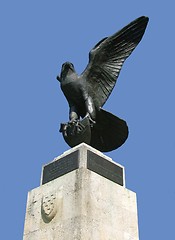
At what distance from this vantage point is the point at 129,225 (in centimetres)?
555

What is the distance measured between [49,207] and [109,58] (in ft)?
11.3

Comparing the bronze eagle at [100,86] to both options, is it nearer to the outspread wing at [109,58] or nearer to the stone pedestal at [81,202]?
the outspread wing at [109,58]

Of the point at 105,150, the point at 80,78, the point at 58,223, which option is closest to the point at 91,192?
the point at 58,223

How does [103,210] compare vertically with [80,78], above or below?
below

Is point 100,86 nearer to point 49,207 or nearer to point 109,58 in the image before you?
point 109,58

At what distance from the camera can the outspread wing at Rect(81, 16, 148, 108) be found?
6871mm

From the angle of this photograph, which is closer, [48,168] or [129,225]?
[129,225]

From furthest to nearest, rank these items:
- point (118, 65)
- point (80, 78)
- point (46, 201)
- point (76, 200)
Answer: point (118, 65), point (80, 78), point (46, 201), point (76, 200)

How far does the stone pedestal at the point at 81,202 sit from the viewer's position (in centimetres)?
491

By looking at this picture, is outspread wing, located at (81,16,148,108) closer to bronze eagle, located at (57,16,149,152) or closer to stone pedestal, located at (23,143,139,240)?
bronze eagle, located at (57,16,149,152)

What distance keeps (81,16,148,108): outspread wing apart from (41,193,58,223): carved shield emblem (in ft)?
7.02

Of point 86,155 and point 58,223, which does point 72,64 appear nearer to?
point 86,155

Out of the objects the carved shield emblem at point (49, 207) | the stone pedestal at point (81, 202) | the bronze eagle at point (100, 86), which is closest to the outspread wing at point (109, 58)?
the bronze eagle at point (100, 86)

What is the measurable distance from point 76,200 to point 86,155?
88cm
